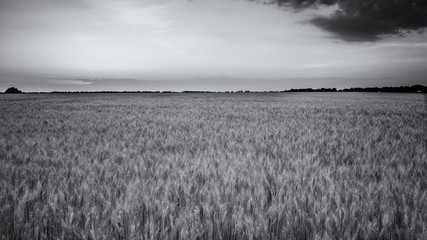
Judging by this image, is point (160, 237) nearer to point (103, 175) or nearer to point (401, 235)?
point (401, 235)

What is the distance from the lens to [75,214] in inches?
102

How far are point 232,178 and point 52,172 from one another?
2.46 m

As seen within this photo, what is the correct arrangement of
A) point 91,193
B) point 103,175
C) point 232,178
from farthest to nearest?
point 103,175 → point 232,178 → point 91,193

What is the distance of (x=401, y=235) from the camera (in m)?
2.26

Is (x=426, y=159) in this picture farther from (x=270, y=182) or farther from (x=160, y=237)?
(x=160, y=237)

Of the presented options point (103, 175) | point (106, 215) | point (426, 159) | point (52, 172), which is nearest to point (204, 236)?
point (106, 215)

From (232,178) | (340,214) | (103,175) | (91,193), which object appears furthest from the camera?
(103,175)

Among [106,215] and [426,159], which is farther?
[426,159]

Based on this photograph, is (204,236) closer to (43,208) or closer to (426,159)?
(43,208)

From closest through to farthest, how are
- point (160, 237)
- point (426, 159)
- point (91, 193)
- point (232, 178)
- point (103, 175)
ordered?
point (160, 237)
point (91, 193)
point (232, 178)
point (103, 175)
point (426, 159)

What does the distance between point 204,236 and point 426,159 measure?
4.80 m

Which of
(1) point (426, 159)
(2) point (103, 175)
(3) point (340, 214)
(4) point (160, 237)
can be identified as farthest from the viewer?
(1) point (426, 159)

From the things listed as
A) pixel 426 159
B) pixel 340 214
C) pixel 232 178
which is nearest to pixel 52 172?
pixel 232 178

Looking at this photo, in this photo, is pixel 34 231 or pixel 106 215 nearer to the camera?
pixel 34 231
